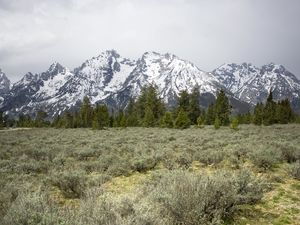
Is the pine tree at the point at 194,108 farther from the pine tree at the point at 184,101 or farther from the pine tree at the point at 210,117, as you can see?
the pine tree at the point at 210,117

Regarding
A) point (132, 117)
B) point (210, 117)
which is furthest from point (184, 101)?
point (132, 117)

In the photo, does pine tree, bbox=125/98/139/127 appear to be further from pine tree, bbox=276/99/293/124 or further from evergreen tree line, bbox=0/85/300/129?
pine tree, bbox=276/99/293/124

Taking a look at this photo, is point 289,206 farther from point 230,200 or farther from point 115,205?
point 115,205

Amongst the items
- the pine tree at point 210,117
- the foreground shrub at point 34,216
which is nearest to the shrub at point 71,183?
the foreground shrub at point 34,216

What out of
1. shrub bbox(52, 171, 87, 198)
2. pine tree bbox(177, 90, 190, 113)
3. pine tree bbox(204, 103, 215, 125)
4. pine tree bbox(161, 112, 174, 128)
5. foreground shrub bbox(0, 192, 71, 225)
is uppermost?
pine tree bbox(177, 90, 190, 113)

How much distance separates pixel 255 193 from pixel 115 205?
474 cm

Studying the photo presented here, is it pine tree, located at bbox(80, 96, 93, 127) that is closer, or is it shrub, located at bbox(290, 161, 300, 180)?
shrub, located at bbox(290, 161, 300, 180)

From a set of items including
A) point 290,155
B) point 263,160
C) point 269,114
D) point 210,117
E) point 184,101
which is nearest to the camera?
point 263,160

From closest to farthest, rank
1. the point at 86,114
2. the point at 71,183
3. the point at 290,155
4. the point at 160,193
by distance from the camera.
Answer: the point at 160,193, the point at 71,183, the point at 290,155, the point at 86,114

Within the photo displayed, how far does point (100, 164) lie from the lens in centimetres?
1478

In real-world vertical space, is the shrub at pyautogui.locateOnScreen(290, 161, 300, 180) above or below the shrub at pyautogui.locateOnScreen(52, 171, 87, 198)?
above

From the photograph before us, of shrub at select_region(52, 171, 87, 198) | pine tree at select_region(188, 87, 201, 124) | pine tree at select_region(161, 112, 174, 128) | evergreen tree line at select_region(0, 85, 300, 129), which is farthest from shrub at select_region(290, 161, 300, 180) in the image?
pine tree at select_region(188, 87, 201, 124)

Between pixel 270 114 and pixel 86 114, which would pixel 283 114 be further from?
pixel 86 114

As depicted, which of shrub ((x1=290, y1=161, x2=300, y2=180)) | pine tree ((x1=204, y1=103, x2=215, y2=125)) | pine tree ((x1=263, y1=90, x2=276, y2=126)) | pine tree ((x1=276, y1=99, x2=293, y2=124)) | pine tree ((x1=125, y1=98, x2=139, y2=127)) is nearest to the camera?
shrub ((x1=290, y1=161, x2=300, y2=180))
